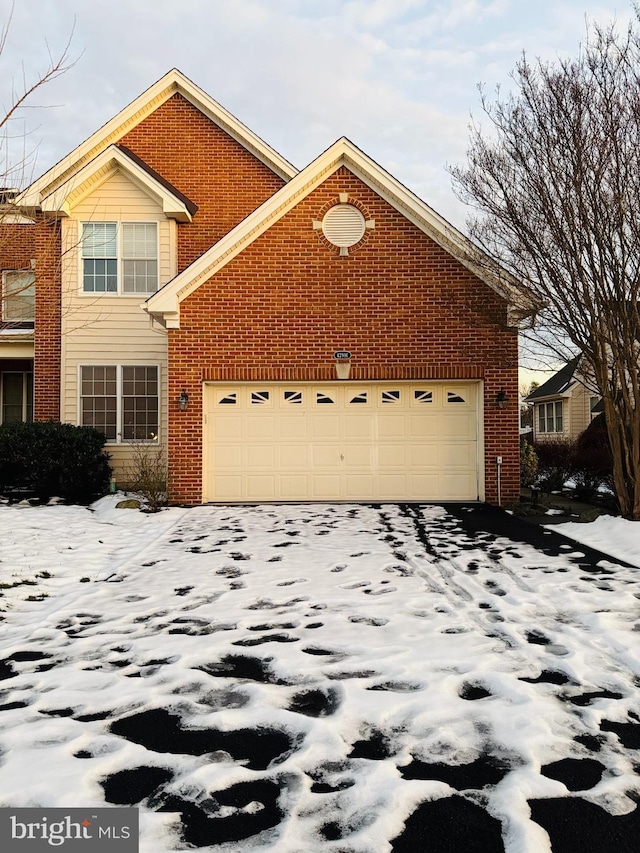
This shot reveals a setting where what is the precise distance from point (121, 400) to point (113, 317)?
6.16ft

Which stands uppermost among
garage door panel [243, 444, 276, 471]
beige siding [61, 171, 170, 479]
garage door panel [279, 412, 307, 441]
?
beige siding [61, 171, 170, 479]

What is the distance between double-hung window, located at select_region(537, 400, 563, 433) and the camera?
2920 cm

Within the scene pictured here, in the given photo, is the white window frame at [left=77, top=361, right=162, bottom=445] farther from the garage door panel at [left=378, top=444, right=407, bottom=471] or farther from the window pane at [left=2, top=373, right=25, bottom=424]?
the garage door panel at [left=378, top=444, right=407, bottom=471]

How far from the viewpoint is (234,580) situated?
6.15 meters

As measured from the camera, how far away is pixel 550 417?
1203 inches

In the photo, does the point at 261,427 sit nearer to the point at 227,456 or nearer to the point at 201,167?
the point at 227,456

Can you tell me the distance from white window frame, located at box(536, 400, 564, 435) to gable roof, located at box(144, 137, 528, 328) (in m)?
19.3

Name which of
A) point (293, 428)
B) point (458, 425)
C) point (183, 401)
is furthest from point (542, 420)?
point (183, 401)

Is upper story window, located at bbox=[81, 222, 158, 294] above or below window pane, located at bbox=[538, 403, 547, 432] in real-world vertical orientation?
above

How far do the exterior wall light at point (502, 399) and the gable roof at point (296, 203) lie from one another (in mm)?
1811

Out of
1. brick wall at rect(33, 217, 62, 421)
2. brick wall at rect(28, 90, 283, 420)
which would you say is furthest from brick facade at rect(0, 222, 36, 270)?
brick wall at rect(28, 90, 283, 420)

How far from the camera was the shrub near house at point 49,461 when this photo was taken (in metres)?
11.8

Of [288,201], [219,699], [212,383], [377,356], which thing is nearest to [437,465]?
[377,356]

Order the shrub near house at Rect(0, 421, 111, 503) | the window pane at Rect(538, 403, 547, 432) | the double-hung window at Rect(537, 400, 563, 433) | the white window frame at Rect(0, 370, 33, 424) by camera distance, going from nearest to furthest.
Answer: the shrub near house at Rect(0, 421, 111, 503), the white window frame at Rect(0, 370, 33, 424), the double-hung window at Rect(537, 400, 563, 433), the window pane at Rect(538, 403, 547, 432)
